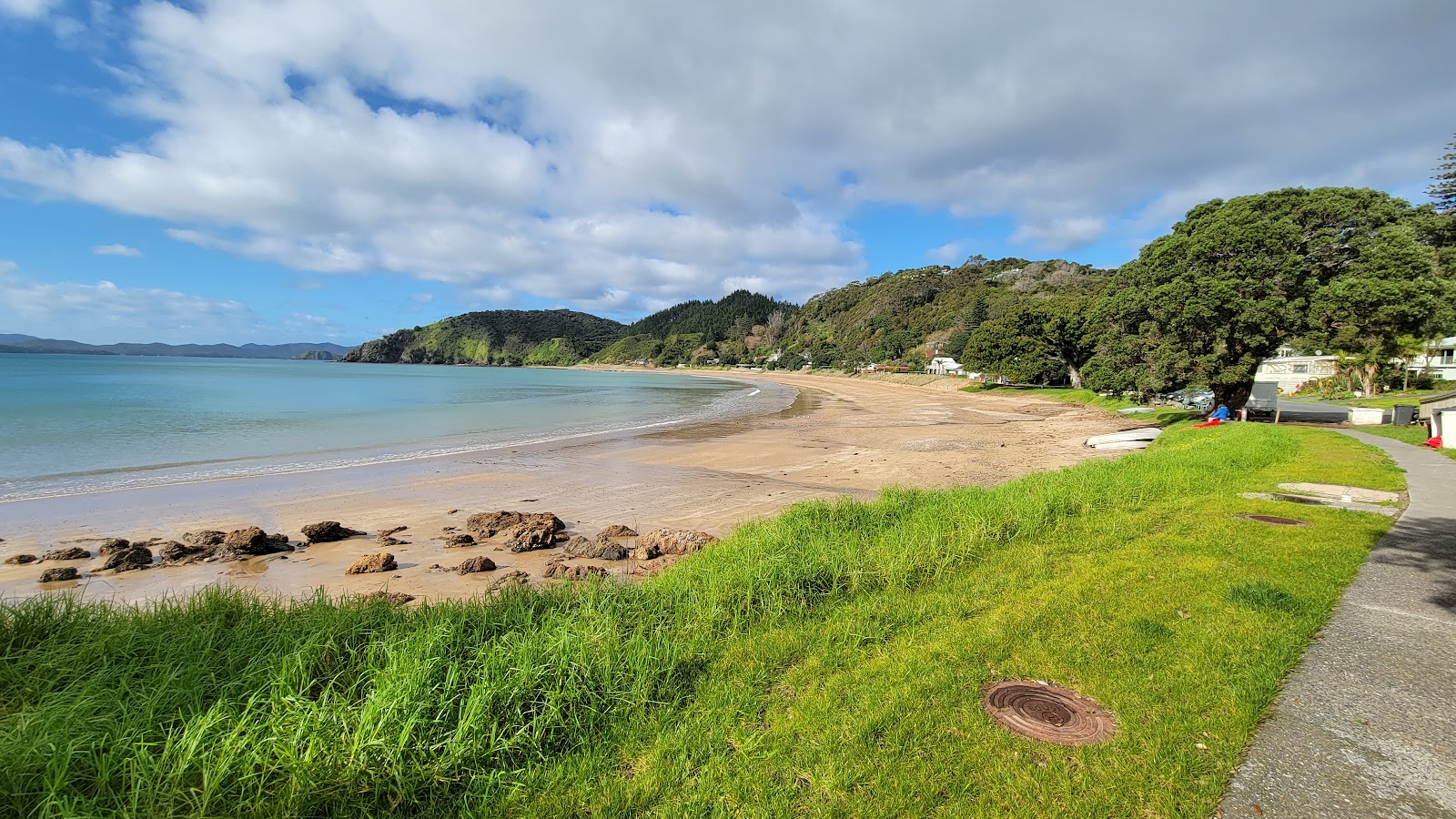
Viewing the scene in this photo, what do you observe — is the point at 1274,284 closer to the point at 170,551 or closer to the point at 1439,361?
the point at 170,551

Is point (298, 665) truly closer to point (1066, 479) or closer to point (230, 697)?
point (230, 697)

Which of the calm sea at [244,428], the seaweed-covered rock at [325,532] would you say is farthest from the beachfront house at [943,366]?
the seaweed-covered rock at [325,532]

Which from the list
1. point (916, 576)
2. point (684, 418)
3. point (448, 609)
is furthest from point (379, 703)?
point (684, 418)

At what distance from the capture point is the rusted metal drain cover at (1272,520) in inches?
281

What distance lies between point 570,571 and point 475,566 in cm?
156

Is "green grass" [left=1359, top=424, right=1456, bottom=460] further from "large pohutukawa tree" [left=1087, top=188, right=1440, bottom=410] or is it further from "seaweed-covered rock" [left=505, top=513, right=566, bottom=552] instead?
"seaweed-covered rock" [left=505, top=513, right=566, bottom=552]

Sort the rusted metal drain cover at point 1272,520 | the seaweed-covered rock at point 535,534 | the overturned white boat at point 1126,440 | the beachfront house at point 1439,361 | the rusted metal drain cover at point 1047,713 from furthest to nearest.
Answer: the beachfront house at point 1439,361
the overturned white boat at point 1126,440
the seaweed-covered rock at point 535,534
the rusted metal drain cover at point 1272,520
the rusted metal drain cover at point 1047,713

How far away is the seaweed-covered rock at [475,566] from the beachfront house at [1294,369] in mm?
58286

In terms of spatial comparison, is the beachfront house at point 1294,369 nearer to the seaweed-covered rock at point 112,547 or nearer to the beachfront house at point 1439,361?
the beachfront house at point 1439,361

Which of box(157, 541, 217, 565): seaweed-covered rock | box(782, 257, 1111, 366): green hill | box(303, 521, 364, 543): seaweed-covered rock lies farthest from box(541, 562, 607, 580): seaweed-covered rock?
box(782, 257, 1111, 366): green hill

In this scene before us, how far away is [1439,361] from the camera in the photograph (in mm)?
42344

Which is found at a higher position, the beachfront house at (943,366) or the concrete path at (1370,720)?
the beachfront house at (943,366)

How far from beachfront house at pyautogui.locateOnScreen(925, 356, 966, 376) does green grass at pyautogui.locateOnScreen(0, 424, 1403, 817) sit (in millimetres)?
80516

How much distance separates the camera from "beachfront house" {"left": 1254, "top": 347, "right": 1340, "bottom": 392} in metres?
45.8
